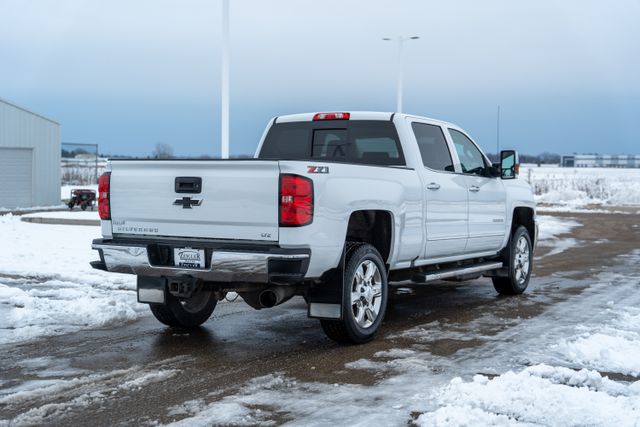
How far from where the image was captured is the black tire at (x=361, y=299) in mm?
6758

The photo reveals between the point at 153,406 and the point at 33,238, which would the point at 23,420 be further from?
the point at 33,238

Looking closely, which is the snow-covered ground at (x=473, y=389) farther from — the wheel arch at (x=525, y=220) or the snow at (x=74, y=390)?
the wheel arch at (x=525, y=220)

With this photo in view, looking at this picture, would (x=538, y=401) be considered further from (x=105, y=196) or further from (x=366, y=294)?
(x=105, y=196)

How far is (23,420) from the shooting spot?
188 inches

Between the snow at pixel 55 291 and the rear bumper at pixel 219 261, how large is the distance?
1394mm

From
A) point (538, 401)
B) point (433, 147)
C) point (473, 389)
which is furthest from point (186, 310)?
point (538, 401)

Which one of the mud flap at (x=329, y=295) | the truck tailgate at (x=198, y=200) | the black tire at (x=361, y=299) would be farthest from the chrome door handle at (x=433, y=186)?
the truck tailgate at (x=198, y=200)

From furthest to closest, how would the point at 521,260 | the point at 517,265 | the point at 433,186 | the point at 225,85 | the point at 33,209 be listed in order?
the point at 33,209 → the point at 225,85 → the point at 521,260 → the point at 517,265 → the point at 433,186

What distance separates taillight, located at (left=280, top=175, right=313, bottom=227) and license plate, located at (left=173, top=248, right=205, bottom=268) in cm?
77

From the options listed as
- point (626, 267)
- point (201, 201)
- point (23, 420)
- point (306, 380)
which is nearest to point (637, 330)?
point (306, 380)

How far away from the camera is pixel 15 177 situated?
30.9m

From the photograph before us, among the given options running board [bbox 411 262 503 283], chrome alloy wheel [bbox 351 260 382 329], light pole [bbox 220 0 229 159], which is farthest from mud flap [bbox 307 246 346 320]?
light pole [bbox 220 0 229 159]

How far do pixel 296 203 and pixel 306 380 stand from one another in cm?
137

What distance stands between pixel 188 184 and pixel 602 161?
160 metres
